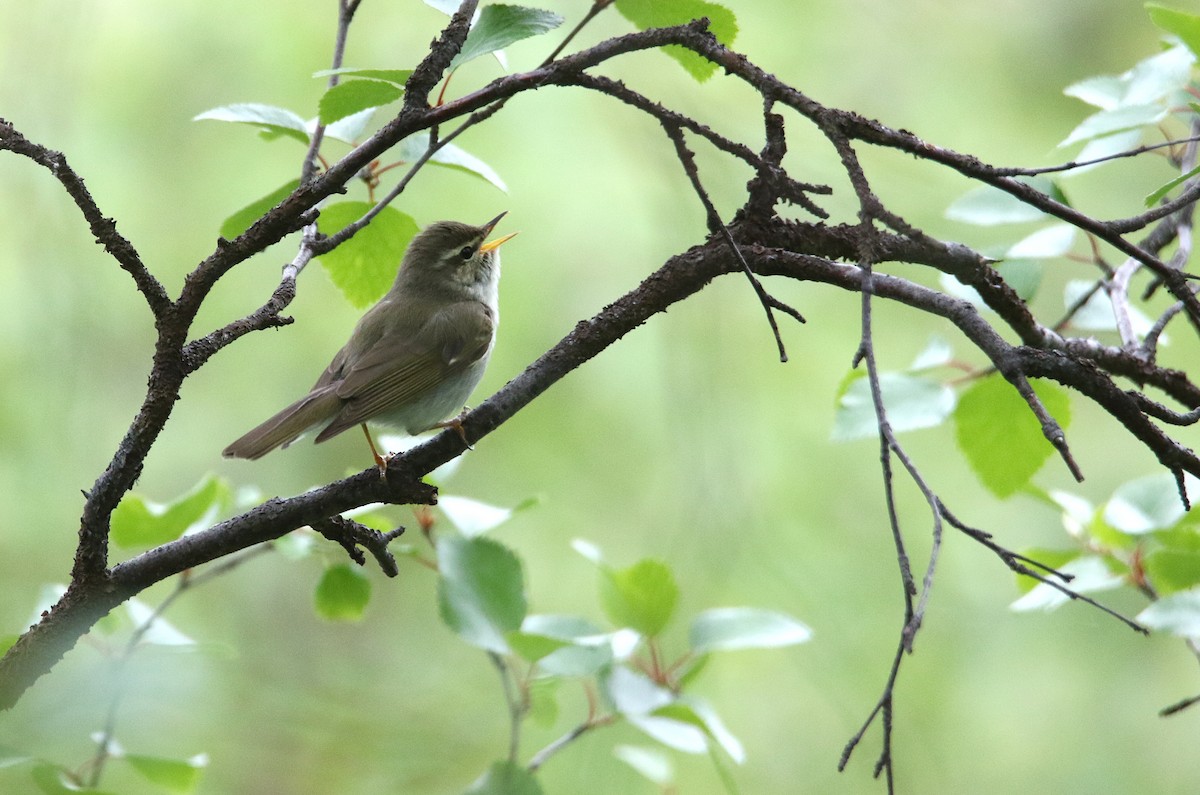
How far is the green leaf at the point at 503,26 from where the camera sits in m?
1.60

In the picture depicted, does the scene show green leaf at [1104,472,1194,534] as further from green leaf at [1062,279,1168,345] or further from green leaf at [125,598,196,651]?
green leaf at [125,598,196,651]

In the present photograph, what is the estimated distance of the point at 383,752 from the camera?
2014 mm

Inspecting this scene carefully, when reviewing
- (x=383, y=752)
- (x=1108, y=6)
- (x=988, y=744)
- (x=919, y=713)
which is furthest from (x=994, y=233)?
(x=383, y=752)

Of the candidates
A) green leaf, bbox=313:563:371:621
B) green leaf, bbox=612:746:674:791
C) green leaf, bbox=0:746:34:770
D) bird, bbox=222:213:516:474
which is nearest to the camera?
green leaf, bbox=0:746:34:770

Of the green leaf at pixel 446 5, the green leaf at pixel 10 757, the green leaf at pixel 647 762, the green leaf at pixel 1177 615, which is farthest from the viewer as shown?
the green leaf at pixel 647 762

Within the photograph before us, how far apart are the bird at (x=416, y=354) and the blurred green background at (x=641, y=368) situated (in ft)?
2.79

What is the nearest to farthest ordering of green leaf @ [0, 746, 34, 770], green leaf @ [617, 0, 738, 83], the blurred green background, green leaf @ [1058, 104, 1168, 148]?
green leaf @ [0, 746, 34, 770] < green leaf @ [617, 0, 738, 83] < green leaf @ [1058, 104, 1168, 148] < the blurred green background

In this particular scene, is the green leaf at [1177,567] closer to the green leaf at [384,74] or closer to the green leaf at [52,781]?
the green leaf at [384,74]

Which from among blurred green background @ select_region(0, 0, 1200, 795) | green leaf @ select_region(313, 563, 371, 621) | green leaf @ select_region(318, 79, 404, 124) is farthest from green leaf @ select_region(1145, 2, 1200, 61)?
blurred green background @ select_region(0, 0, 1200, 795)

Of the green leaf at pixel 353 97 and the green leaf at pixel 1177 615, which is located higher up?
the green leaf at pixel 353 97

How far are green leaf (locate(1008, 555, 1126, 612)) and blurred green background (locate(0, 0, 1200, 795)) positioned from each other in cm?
199

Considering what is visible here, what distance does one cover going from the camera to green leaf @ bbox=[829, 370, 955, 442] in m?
2.31

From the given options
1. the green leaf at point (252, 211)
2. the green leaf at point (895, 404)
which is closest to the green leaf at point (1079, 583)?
the green leaf at point (895, 404)

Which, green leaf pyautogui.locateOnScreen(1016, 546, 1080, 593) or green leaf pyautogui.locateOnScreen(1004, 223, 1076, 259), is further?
green leaf pyautogui.locateOnScreen(1004, 223, 1076, 259)
